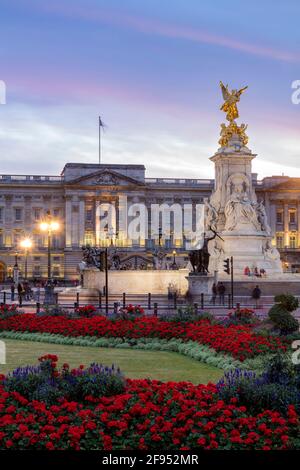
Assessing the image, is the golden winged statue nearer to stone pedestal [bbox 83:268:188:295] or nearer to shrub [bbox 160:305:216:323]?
stone pedestal [bbox 83:268:188:295]

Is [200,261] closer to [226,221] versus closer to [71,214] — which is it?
[226,221]

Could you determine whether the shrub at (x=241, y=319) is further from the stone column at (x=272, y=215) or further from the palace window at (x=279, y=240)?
the stone column at (x=272, y=215)

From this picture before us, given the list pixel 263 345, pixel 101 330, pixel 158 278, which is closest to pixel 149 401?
pixel 263 345

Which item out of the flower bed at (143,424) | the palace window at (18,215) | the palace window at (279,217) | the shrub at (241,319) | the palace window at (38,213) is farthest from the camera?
the palace window at (279,217)

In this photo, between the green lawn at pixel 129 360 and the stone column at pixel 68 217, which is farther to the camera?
the stone column at pixel 68 217

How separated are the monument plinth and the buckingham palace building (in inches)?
2377

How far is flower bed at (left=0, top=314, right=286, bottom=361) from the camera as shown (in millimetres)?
18609

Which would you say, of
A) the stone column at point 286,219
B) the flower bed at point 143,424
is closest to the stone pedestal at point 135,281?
the flower bed at point 143,424

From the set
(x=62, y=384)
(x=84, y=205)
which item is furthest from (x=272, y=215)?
(x=62, y=384)

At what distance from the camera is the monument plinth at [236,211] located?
51.7 meters

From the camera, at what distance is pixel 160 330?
22391 mm

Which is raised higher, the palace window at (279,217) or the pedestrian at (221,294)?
the palace window at (279,217)

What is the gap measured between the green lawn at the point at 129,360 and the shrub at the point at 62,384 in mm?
3627
